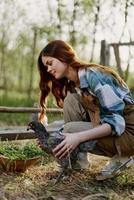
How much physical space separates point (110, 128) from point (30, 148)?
37.9 inches

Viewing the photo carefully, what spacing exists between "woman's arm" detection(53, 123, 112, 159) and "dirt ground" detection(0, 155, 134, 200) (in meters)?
0.26

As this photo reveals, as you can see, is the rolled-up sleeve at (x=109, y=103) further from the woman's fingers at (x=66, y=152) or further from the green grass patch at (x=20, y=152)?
the green grass patch at (x=20, y=152)

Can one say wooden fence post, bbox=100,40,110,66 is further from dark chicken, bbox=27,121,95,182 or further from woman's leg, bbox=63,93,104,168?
dark chicken, bbox=27,121,95,182

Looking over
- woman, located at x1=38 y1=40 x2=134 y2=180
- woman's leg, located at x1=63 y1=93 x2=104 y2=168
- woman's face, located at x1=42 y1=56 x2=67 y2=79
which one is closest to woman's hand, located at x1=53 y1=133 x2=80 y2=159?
woman, located at x1=38 y1=40 x2=134 y2=180

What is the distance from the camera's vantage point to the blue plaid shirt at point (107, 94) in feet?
10.4

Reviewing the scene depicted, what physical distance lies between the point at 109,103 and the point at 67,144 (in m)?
0.39

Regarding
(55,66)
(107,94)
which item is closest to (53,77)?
(55,66)

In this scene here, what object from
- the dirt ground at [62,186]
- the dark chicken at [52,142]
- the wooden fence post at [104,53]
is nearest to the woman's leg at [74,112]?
the dark chicken at [52,142]

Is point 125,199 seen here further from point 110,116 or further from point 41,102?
point 41,102

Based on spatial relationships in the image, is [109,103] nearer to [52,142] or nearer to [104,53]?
[52,142]

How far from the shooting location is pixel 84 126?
11.2 ft

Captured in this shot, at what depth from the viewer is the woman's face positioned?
129 inches

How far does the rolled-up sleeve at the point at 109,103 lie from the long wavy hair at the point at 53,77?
0.45 ft

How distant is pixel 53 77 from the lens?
3.48 metres
